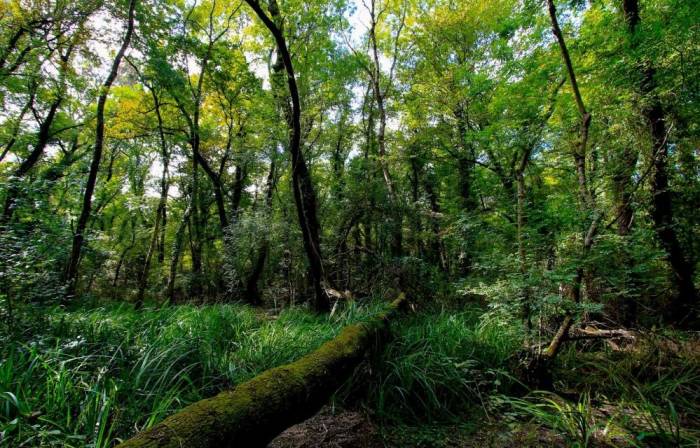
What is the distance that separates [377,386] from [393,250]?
5.53 metres

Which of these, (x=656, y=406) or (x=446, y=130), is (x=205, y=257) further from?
(x=656, y=406)

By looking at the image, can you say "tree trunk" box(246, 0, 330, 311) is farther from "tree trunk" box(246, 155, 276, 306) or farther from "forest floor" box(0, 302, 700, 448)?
"tree trunk" box(246, 155, 276, 306)

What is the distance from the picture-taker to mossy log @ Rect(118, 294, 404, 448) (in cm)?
112

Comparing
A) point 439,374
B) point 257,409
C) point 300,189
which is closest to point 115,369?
point 257,409

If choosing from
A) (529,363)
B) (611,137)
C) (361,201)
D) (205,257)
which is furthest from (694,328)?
(205,257)

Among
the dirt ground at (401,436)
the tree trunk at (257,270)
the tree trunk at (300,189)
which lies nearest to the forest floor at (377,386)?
the dirt ground at (401,436)

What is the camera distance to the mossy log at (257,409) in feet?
3.67

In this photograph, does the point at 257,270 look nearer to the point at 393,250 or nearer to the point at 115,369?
the point at 393,250

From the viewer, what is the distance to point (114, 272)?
1472 cm

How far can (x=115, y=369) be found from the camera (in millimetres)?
2438

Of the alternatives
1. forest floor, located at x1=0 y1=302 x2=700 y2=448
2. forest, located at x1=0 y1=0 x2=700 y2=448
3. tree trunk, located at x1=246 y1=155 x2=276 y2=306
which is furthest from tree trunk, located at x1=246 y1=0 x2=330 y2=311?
tree trunk, located at x1=246 y1=155 x2=276 y2=306

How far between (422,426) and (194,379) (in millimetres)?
2118

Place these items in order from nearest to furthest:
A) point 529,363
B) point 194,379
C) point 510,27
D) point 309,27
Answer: point 194,379 → point 529,363 → point 510,27 → point 309,27

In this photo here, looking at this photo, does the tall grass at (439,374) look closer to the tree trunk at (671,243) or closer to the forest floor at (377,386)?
the forest floor at (377,386)
